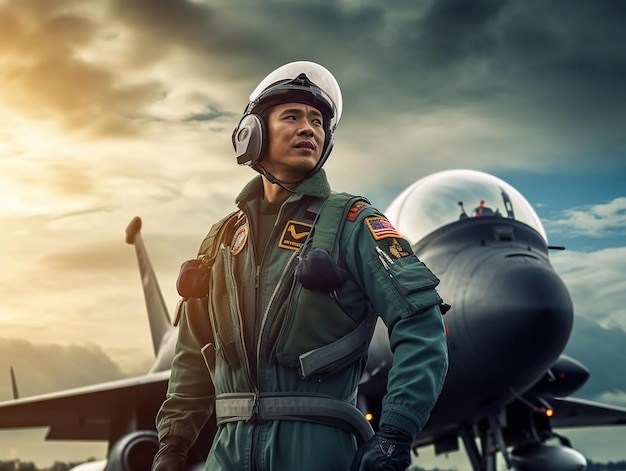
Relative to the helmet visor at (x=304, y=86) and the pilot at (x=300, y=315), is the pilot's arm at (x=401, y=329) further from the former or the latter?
the helmet visor at (x=304, y=86)

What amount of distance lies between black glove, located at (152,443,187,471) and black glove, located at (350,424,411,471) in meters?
0.80

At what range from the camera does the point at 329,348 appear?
7.67 feet

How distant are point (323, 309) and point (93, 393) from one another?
1035 cm

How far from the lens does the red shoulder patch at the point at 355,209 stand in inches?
97.7

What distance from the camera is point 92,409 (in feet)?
41.0

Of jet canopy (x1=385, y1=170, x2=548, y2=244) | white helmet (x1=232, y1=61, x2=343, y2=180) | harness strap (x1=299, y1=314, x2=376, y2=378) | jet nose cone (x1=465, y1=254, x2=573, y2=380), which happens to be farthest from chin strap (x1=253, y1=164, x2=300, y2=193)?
jet canopy (x1=385, y1=170, x2=548, y2=244)

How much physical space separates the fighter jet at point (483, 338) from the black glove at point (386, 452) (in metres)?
5.04

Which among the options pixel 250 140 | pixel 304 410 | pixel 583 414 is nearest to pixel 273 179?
pixel 250 140

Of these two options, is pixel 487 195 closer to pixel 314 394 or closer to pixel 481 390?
pixel 481 390

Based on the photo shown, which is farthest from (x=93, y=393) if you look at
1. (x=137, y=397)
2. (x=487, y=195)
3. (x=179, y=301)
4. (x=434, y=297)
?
(x=434, y=297)

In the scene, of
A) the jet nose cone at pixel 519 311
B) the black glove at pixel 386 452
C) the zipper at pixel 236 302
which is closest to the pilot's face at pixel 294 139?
the zipper at pixel 236 302

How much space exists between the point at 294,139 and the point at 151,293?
15.2 meters

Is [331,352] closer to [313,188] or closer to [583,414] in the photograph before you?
[313,188]

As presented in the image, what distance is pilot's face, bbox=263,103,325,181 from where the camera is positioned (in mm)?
2531
